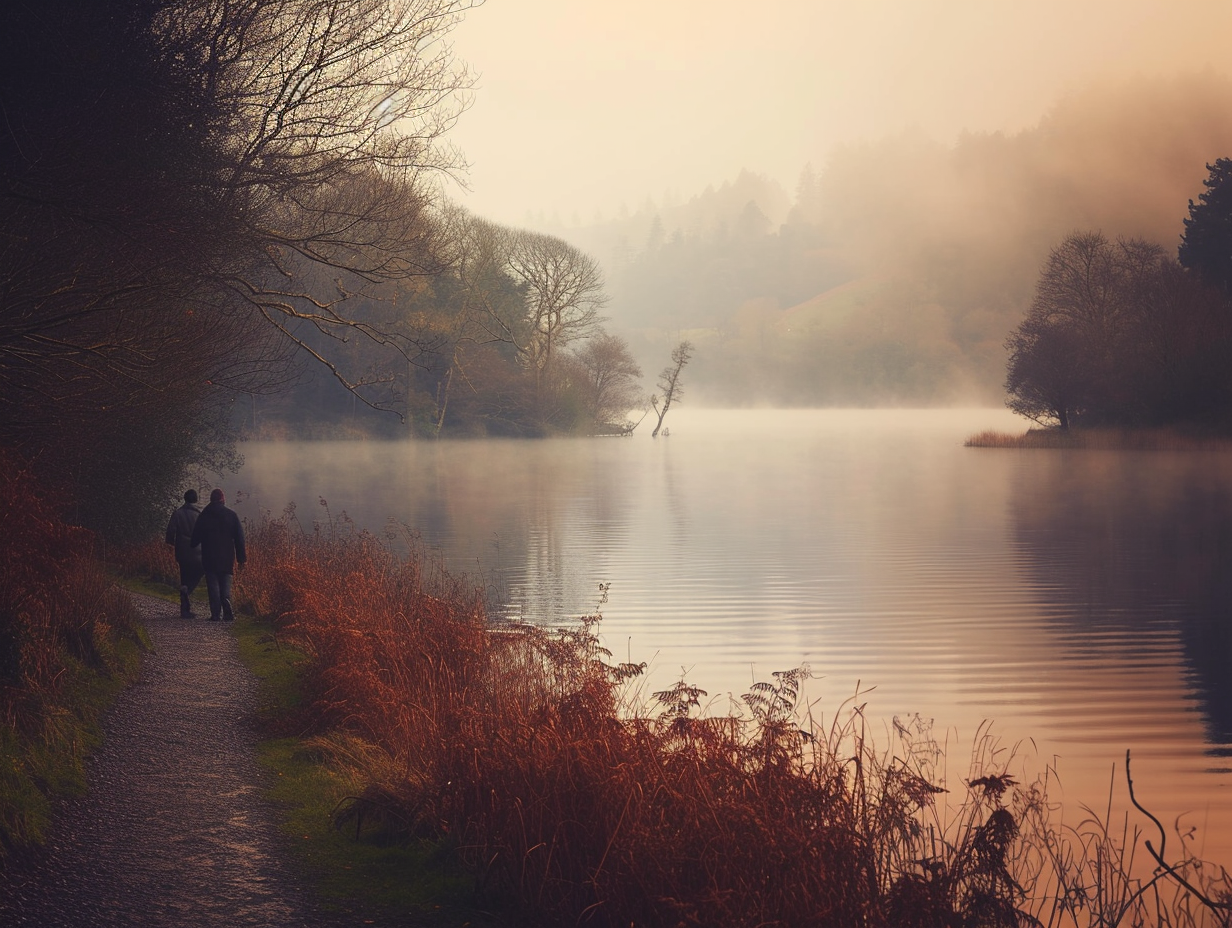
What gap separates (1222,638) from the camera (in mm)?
16906

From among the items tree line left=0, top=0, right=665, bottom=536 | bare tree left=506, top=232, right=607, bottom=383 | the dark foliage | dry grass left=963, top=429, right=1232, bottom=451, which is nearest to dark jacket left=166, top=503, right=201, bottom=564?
tree line left=0, top=0, right=665, bottom=536

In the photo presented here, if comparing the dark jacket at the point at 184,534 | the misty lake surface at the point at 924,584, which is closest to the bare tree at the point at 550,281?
the misty lake surface at the point at 924,584

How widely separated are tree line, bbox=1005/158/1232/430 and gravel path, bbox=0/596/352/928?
176 feet

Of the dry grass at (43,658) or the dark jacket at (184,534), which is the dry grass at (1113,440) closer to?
the dark jacket at (184,534)

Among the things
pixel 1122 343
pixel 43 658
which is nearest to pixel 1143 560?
pixel 43 658

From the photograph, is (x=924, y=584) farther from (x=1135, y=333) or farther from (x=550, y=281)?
(x=550, y=281)

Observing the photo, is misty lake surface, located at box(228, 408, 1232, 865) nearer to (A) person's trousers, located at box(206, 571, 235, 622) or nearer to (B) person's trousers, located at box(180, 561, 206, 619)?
(B) person's trousers, located at box(180, 561, 206, 619)

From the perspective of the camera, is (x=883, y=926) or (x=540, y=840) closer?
→ (x=883, y=926)

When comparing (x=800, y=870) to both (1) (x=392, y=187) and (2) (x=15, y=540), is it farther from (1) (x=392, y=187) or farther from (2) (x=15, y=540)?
(1) (x=392, y=187)

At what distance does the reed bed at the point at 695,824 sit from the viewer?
552 centimetres

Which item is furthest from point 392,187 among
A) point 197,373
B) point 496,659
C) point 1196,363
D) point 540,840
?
point 1196,363

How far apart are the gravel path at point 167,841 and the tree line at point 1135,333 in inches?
2111

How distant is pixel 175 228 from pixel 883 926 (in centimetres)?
783

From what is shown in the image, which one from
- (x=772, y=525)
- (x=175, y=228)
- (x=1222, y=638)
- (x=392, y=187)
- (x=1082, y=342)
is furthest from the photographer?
(x=1082, y=342)
